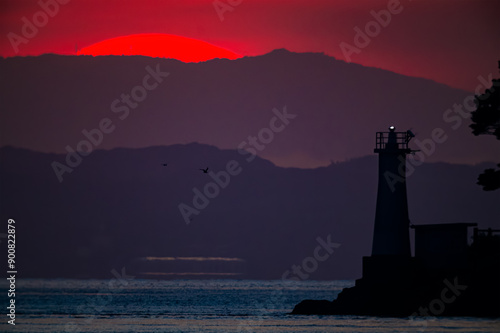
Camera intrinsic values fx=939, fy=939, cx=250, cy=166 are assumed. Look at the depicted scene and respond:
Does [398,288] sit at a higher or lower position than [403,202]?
lower

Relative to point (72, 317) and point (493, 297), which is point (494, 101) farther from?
point (72, 317)

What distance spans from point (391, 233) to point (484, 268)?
6.10 m

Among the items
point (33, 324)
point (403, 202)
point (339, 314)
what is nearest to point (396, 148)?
point (403, 202)

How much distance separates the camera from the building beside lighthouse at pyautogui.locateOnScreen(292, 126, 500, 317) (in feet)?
194

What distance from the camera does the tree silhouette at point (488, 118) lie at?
194ft

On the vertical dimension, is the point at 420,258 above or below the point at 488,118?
below

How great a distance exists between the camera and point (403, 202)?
6006cm

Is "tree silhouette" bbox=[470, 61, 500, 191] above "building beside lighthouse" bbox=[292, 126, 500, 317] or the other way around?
above

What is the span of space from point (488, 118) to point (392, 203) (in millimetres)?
8212

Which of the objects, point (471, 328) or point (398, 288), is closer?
point (471, 328)

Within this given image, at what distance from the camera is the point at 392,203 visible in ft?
196

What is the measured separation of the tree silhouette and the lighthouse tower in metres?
4.54

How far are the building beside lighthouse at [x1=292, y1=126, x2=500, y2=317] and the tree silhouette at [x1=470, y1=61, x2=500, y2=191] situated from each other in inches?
118

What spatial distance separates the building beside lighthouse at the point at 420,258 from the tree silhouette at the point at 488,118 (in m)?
2.98
